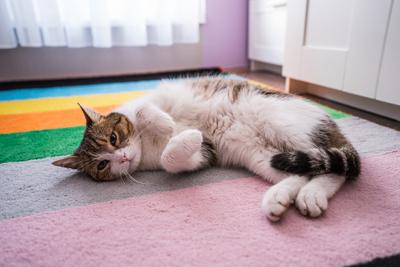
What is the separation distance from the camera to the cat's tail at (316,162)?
947 millimetres

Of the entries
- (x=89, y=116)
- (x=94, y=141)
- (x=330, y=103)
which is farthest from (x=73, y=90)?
(x=330, y=103)

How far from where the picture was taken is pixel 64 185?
3.75ft

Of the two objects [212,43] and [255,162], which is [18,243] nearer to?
[255,162]

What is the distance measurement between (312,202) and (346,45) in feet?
4.88

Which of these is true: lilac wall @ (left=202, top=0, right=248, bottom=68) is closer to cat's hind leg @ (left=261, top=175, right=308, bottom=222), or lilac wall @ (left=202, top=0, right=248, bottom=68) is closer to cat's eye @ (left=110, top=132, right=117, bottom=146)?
cat's eye @ (left=110, top=132, right=117, bottom=146)

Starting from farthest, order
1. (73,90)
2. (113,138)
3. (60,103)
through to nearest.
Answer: (73,90)
(60,103)
(113,138)

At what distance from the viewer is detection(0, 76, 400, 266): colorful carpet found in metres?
0.75

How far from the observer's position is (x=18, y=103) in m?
2.45

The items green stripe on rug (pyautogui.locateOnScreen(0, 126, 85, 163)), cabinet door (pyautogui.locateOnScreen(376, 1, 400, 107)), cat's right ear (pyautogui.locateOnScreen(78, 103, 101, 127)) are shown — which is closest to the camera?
cat's right ear (pyautogui.locateOnScreen(78, 103, 101, 127))

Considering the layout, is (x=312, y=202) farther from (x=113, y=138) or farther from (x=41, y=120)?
(x=41, y=120)

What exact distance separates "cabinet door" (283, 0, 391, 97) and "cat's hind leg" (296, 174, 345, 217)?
3.53 feet

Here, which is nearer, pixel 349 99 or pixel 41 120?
pixel 41 120

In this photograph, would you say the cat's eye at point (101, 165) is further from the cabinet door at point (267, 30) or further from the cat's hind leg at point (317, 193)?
the cabinet door at point (267, 30)

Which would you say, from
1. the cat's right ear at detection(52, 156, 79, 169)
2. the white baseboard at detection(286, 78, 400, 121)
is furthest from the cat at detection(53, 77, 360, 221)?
the white baseboard at detection(286, 78, 400, 121)
